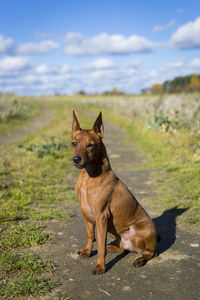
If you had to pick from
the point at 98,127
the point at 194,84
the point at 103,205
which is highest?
the point at 194,84

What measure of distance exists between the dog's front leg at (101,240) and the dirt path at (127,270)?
3.0 inches

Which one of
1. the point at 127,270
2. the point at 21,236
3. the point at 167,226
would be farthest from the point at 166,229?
the point at 21,236

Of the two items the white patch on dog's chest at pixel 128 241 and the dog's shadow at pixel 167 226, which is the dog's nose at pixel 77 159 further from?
the dog's shadow at pixel 167 226

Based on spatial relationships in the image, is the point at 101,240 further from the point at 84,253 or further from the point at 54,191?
the point at 54,191

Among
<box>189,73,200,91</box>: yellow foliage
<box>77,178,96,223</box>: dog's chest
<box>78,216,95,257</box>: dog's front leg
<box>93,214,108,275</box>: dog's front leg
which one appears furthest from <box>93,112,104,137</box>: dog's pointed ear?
<box>189,73,200,91</box>: yellow foliage

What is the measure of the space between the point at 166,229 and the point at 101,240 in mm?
1804

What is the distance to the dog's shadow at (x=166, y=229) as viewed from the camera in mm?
3981

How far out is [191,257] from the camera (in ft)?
13.0

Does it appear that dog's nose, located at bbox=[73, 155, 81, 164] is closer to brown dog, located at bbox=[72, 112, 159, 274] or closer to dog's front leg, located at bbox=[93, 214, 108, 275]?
brown dog, located at bbox=[72, 112, 159, 274]

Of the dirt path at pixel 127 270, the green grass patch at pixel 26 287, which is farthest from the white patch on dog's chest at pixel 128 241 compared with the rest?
the green grass patch at pixel 26 287

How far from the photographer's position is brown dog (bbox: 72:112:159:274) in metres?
3.46

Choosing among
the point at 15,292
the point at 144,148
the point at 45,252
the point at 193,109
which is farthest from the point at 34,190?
the point at 193,109

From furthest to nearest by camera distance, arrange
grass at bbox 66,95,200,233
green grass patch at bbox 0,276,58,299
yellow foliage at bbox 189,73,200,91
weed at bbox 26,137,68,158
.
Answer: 1. yellow foliage at bbox 189,73,200,91
2. weed at bbox 26,137,68,158
3. grass at bbox 66,95,200,233
4. green grass patch at bbox 0,276,58,299

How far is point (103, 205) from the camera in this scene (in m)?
3.52
